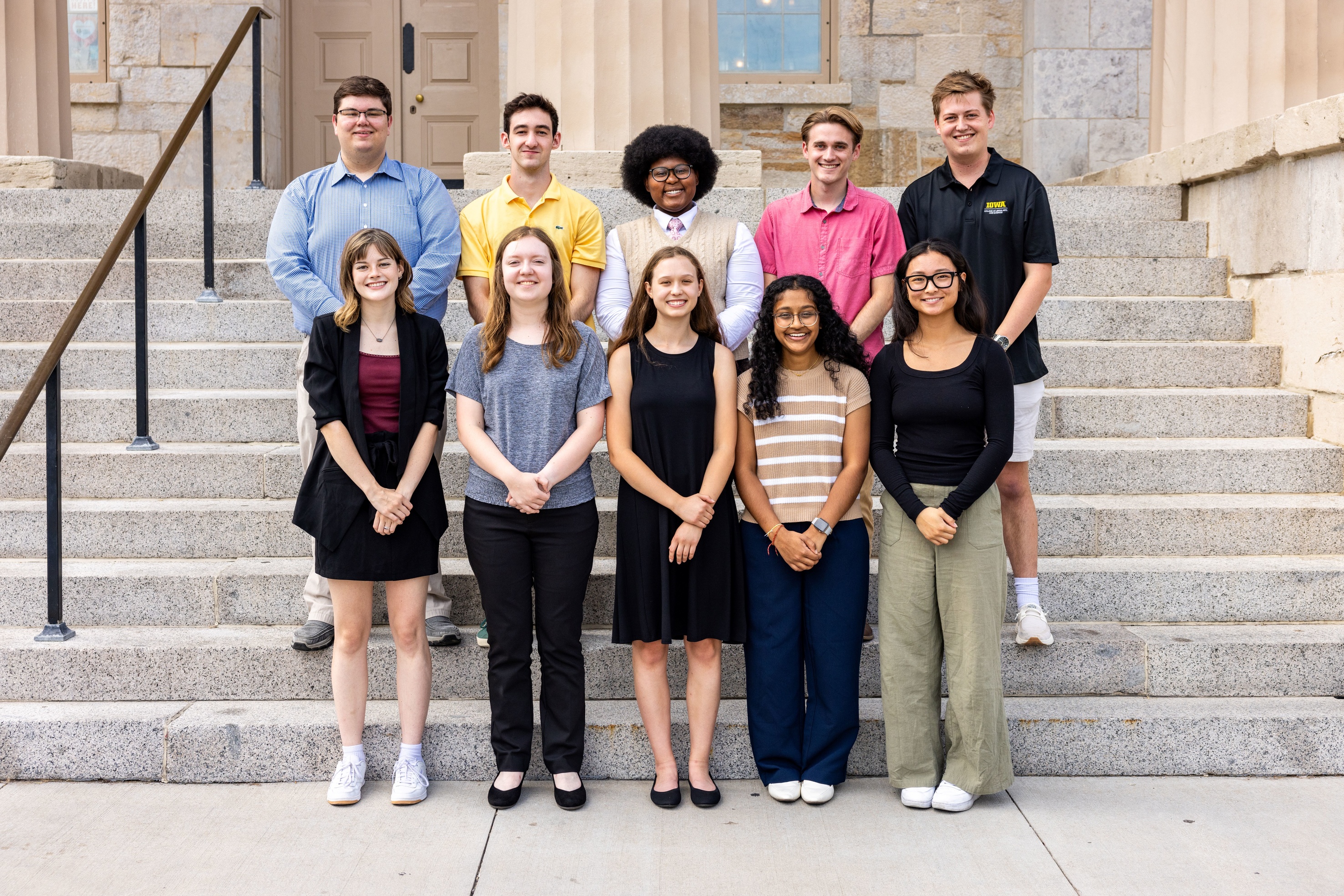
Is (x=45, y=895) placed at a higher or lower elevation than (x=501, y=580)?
lower

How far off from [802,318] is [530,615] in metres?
1.26

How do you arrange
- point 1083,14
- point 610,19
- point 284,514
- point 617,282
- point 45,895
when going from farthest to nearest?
point 1083,14, point 610,19, point 284,514, point 617,282, point 45,895

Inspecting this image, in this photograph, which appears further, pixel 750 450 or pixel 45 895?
pixel 750 450

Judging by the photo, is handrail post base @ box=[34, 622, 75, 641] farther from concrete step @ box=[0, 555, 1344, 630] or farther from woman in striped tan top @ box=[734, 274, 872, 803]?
woman in striped tan top @ box=[734, 274, 872, 803]

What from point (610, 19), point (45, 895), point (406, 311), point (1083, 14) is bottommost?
point (45, 895)

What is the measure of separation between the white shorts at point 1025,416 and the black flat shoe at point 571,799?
1.85 metres

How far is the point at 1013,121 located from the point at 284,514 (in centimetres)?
722

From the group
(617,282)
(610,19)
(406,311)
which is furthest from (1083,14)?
(406,311)

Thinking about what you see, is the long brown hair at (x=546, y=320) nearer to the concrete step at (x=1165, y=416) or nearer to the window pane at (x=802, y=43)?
the concrete step at (x=1165, y=416)

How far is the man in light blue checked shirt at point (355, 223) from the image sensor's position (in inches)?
154

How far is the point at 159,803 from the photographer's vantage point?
3.57 m

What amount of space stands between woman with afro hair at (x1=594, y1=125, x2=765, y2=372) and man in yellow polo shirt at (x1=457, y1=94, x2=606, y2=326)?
180 mm

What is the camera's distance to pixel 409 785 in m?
3.54

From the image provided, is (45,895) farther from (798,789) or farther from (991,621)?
(991,621)
